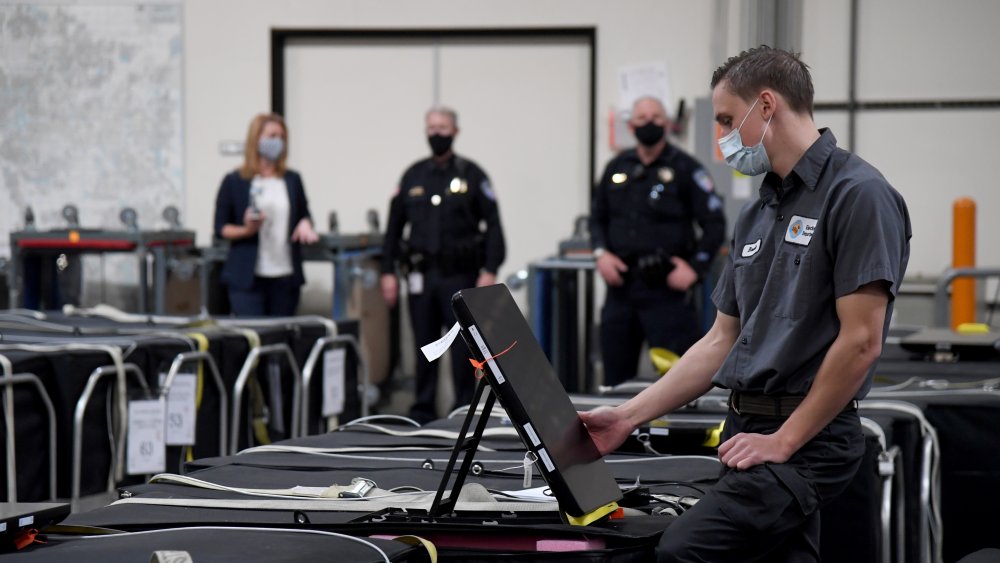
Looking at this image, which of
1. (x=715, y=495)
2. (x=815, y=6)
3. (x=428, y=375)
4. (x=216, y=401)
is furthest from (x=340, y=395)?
(x=815, y=6)

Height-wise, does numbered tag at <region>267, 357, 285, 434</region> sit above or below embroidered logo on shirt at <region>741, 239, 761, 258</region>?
below

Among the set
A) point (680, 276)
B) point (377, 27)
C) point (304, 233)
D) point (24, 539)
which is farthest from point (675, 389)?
point (377, 27)

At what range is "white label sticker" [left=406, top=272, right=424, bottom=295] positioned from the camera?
611 centimetres

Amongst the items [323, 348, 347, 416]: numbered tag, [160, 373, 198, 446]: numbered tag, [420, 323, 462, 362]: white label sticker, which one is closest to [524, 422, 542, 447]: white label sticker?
[420, 323, 462, 362]: white label sticker

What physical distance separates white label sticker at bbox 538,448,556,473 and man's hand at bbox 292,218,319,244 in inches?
155

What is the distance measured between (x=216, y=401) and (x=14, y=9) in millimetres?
4738

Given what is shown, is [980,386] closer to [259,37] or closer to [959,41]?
[959,41]

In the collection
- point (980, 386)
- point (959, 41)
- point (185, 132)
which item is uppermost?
point (959, 41)

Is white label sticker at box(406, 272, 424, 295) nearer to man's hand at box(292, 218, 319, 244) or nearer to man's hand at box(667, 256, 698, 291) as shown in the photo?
man's hand at box(292, 218, 319, 244)

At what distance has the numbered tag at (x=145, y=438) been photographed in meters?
3.73

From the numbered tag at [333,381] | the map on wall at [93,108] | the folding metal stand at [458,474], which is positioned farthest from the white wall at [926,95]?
the folding metal stand at [458,474]

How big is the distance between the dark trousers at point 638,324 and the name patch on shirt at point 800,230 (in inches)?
118

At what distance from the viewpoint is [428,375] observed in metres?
6.23

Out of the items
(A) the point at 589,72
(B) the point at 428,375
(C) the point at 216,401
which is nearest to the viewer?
(C) the point at 216,401
